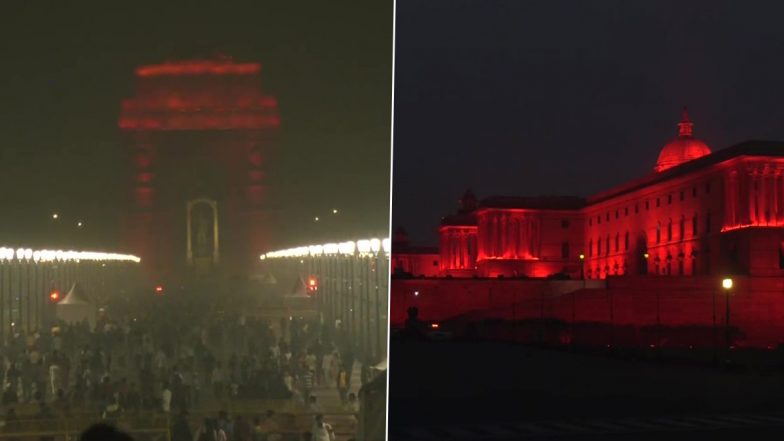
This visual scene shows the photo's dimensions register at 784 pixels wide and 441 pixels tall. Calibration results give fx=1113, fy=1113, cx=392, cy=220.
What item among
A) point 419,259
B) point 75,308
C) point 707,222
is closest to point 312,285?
point 75,308

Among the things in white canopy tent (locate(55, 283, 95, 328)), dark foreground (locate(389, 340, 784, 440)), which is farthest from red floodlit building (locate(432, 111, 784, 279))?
white canopy tent (locate(55, 283, 95, 328))

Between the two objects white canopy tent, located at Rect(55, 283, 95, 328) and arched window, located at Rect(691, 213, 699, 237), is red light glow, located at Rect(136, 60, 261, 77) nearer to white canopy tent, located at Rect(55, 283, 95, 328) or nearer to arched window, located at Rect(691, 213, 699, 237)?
white canopy tent, located at Rect(55, 283, 95, 328)

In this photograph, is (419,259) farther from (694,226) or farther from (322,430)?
(322,430)

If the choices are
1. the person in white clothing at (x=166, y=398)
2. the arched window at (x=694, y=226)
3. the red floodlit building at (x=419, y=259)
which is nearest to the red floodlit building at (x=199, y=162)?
the person in white clothing at (x=166, y=398)

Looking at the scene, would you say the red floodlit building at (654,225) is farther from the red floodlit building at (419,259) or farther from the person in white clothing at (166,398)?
the person in white clothing at (166,398)

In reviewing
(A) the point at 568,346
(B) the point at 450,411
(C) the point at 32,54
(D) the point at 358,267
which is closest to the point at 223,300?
(D) the point at 358,267

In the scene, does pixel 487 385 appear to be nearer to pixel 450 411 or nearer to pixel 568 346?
pixel 450 411
